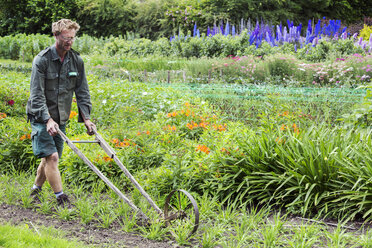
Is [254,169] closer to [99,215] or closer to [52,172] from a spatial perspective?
[99,215]

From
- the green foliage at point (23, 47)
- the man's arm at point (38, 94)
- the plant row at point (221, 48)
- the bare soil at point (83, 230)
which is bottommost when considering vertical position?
the green foliage at point (23, 47)

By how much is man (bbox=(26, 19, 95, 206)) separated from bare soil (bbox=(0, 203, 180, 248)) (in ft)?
0.97

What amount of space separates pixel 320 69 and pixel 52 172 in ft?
24.3

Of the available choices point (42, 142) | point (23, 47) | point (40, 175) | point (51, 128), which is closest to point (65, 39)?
point (51, 128)

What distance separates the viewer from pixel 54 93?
4.19 m

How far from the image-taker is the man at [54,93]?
3.96 m

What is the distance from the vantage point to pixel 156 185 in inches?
A: 180

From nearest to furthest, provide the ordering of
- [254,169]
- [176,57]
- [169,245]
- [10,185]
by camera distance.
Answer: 1. [169,245]
2. [254,169]
3. [10,185]
4. [176,57]

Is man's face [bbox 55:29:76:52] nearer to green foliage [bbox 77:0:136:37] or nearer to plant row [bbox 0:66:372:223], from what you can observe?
plant row [bbox 0:66:372:223]

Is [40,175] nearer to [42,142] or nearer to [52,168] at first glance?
[52,168]

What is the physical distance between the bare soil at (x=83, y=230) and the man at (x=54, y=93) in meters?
0.29

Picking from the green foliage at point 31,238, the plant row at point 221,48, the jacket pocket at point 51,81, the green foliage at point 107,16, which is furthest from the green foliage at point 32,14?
the green foliage at point 31,238

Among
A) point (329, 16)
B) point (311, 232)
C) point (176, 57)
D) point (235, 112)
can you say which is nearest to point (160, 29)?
point (176, 57)

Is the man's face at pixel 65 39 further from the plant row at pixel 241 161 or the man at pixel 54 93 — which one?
the plant row at pixel 241 161
